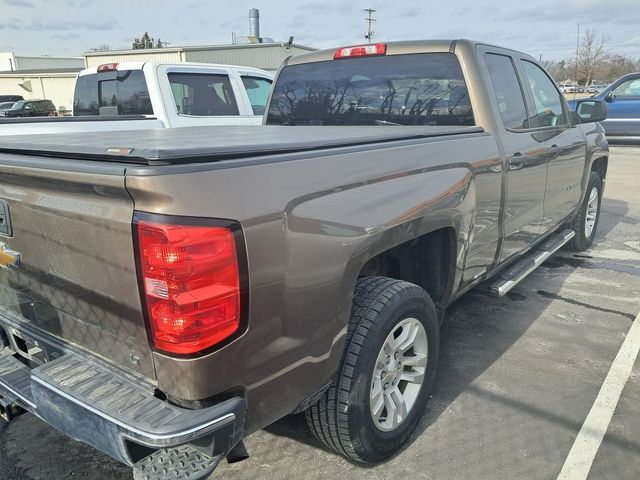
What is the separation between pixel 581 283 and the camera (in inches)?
194

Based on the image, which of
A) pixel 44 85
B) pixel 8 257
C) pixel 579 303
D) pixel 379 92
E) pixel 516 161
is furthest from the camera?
pixel 44 85

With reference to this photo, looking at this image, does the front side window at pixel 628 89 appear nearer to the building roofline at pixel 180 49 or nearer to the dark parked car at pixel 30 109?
the building roofline at pixel 180 49

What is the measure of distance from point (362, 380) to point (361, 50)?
252 centimetres

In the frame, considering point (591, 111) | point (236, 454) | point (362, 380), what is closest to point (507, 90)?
point (591, 111)

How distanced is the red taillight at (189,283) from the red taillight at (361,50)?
256cm

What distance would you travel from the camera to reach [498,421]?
2.84 m

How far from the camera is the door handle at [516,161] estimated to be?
3.36m

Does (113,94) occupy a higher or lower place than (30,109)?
higher

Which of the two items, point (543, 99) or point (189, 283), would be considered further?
point (543, 99)

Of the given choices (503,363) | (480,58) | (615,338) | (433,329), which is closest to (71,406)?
(433,329)

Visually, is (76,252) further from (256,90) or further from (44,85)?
(44,85)

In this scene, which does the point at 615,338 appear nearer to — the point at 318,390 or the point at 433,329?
the point at 433,329

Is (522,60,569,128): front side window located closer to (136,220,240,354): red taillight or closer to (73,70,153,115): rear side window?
(136,220,240,354): red taillight

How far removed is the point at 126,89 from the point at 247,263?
6158mm
